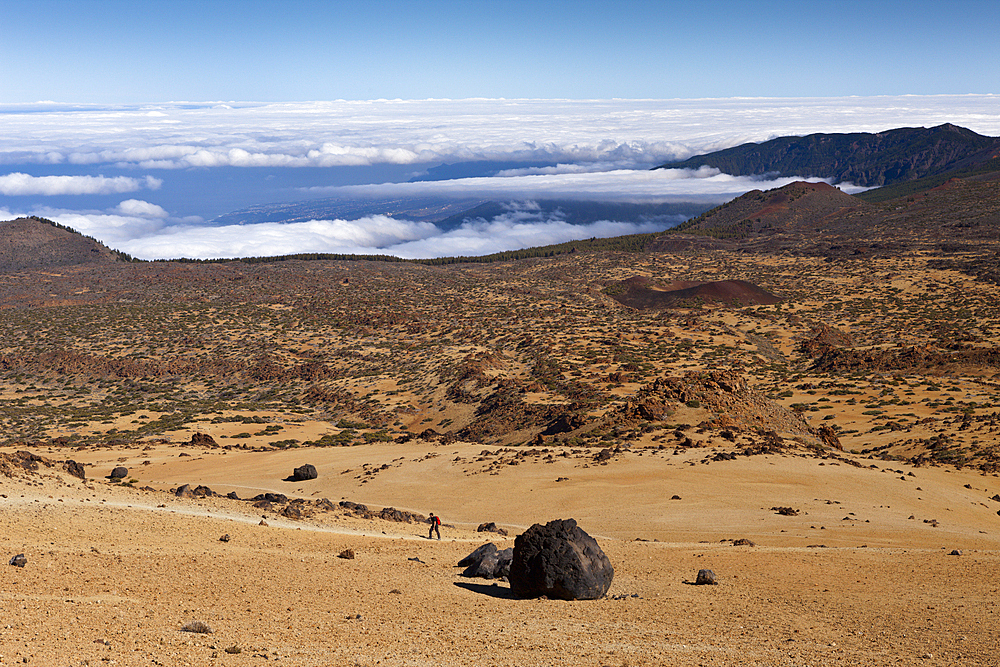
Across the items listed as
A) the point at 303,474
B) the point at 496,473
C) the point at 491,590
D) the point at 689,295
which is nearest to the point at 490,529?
the point at 496,473

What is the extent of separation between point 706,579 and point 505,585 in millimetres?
4210

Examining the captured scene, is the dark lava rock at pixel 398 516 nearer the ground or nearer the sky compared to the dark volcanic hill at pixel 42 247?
nearer the ground

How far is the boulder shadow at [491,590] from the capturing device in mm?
14289

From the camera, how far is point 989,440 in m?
28.7

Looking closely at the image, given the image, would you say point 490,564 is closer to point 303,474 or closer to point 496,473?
point 496,473

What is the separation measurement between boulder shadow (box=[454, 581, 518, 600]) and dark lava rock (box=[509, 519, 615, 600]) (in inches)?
9.9

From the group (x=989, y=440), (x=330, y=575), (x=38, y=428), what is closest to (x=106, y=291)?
(x=38, y=428)

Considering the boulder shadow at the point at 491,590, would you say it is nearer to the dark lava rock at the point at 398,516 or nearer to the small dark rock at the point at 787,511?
the dark lava rock at the point at 398,516

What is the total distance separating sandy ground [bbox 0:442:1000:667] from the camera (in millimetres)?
10453

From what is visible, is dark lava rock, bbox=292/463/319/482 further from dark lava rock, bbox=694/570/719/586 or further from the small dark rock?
dark lava rock, bbox=694/570/719/586

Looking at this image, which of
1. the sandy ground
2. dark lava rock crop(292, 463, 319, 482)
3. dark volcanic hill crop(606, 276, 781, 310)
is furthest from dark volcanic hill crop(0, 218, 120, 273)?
the sandy ground

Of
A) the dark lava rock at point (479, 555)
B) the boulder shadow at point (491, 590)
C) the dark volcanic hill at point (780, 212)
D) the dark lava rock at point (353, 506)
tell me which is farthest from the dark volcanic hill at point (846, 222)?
the boulder shadow at point (491, 590)

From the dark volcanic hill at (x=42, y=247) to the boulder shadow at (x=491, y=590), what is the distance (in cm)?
9724

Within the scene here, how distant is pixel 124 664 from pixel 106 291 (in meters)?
80.3
